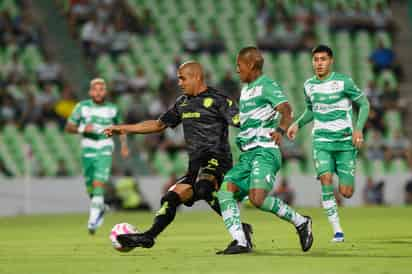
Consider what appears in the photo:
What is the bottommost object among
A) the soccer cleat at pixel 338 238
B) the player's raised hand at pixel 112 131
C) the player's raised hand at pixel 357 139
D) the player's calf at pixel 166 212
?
the soccer cleat at pixel 338 238

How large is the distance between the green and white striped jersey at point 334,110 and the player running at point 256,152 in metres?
2.14

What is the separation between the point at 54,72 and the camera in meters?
28.4

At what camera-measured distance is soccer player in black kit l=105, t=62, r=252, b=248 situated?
11555 millimetres

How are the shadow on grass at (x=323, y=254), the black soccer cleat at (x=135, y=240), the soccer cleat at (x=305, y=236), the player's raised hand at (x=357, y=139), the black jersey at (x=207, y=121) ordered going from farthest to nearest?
the player's raised hand at (x=357, y=139) → the black jersey at (x=207, y=121) → the soccer cleat at (x=305, y=236) → the black soccer cleat at (x=135, y=240) → the shadow on grass at (x=323, y=254)

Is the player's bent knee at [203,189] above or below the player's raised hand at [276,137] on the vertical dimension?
below

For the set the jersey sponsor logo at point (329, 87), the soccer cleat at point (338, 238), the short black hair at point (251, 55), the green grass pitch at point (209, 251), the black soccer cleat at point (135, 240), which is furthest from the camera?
the jersey sponsor logo at point (329, 87)

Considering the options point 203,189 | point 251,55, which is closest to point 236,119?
point 251,55

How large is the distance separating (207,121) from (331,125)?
234 centimetres

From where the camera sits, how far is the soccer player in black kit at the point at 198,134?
37.9ft

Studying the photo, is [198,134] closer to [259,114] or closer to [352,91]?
[259,114]

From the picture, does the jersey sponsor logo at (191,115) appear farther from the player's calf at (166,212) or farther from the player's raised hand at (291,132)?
the player's raised hand at (291,132)

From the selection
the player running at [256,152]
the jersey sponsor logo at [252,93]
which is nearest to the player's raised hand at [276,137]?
the player running at [256,152]

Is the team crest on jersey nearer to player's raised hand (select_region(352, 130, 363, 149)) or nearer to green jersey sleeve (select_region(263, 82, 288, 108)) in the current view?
green jersey sleeve (select_region(263, 82, 288, 108))

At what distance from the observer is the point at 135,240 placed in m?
11.2
